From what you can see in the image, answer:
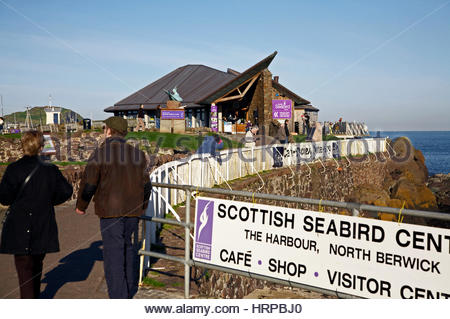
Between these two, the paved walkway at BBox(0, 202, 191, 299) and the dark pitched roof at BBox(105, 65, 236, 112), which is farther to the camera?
the dark pitched roof at BBox(105, 65, 236, 112)

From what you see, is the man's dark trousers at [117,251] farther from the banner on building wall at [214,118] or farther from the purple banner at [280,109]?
the purple banner at [280,109]

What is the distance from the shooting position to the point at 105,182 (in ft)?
13.6

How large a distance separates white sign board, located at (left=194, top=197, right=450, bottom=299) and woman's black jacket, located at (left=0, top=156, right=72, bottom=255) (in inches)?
56.6

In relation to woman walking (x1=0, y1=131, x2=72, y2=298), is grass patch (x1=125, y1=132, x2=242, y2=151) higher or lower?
higher

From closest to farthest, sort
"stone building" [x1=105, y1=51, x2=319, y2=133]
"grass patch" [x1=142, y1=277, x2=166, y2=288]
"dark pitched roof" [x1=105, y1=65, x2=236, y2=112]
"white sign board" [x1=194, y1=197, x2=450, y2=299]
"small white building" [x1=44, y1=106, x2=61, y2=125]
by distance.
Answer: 1. "white sign board" [x1=194, y1=197, x2=450, y2=299]
2. "grass patch" [x1=142, y1=277, x2=166, y2=288]
3. "stone building" [x1=105, y1=51, x2=319, y2=133]
4. "dark pitched roof" [x1=105, y1=65, x2=236, y2=112]
5. "small white building" [x1=44, y1=106, x2=61, y2=125]

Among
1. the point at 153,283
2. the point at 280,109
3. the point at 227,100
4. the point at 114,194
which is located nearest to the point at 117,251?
the point at 114,194

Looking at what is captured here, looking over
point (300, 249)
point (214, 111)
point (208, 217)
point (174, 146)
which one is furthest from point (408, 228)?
point (214, 111)

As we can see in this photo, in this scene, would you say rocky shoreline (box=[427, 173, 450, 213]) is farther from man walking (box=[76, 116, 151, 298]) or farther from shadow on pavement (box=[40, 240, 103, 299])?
man walking (box=[76, 116, 151, 298])

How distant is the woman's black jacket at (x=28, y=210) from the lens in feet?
12.6

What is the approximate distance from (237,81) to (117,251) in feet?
97.6

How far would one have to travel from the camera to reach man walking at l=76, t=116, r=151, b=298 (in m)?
4.10

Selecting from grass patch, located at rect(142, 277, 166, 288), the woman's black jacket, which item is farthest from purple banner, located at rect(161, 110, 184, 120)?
the woman's black jacket

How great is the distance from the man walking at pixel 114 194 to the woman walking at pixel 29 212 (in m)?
0.36

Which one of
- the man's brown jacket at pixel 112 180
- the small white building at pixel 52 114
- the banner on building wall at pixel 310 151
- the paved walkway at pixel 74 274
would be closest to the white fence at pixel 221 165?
the banner on building wall at pixel 310 151
